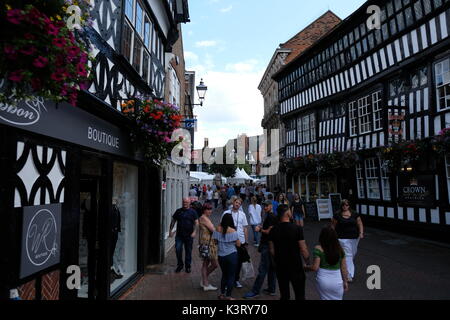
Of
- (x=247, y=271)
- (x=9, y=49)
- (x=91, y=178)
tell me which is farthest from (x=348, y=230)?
(x=9, y=49)

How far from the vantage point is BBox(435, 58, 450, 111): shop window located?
10648mm

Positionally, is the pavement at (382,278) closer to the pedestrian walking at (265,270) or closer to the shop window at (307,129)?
the pedestrian walking at (265,270)

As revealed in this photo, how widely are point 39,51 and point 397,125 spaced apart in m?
12.8

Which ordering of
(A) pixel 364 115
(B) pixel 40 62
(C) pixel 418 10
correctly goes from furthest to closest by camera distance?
(A) pixel 364 115 → (C) pixel 418 10 → (B) pixel 40 62

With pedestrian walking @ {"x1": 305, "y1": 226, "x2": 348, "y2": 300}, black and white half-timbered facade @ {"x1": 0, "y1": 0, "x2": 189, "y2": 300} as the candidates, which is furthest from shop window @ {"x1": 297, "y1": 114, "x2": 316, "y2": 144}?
pedestrian walking @ {"x1": 305, "y1": 226, "x2": 348, "y2": 300}

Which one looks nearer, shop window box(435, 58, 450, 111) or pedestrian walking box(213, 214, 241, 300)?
pedestrian walking box(213, 214, 241, 300)

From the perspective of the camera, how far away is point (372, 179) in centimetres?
1461

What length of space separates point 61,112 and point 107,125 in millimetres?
1540

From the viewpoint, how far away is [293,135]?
862 inches

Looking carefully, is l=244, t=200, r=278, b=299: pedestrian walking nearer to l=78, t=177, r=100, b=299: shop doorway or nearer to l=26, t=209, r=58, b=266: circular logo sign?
l=78, t=177, r=100, b=299: shop doorway

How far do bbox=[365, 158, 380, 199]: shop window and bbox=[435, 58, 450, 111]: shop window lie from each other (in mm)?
3988

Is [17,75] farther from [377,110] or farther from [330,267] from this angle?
[377,110]

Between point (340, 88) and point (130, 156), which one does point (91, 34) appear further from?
point (340, 88)

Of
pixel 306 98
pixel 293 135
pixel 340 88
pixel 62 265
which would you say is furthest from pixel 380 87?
pixel 62 265
